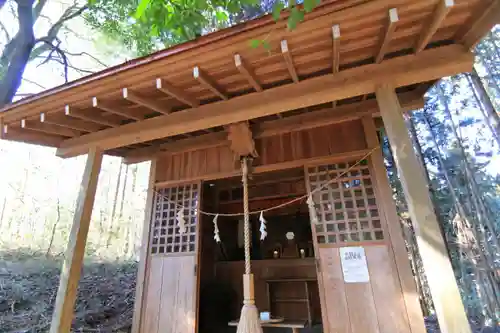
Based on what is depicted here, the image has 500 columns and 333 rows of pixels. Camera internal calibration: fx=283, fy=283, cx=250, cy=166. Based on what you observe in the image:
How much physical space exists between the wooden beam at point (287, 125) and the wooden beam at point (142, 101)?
1.10 m

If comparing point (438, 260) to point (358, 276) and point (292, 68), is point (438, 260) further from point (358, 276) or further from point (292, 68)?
point (292, 68)

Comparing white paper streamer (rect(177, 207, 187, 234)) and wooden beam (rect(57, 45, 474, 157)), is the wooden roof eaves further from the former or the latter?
white paper streamer (rect(177, 207, 187, 234))

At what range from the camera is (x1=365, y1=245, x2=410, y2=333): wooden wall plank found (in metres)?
2.75

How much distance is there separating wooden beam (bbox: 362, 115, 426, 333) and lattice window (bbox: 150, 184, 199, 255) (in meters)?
2.33

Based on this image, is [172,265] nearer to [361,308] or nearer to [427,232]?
[361,308]

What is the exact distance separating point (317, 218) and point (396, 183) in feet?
9.89

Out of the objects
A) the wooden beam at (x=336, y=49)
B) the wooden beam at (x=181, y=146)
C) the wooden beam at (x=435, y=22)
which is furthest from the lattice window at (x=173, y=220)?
Answer: the wooden beam at (x=435, y=22)

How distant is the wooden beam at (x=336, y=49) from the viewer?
1964mm

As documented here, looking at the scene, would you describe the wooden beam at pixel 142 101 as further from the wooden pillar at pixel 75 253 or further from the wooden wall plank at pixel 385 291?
the wooden wall plank at pixel 385 291

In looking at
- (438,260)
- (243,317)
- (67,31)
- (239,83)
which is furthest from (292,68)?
(67,31)

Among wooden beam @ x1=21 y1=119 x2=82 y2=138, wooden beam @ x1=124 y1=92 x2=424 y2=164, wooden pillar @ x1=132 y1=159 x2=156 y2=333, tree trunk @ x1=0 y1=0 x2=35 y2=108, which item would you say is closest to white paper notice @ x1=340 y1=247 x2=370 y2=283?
wooden beam @ x1=124 y1=92 x2=424 y2=164

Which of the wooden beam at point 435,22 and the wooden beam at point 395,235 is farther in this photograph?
the wooden beam at point 395,235

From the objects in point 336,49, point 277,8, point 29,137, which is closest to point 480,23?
point 336,49

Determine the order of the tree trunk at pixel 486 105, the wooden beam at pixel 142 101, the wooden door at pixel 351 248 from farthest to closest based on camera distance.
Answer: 1. the tree trunk at pixel 486 105
2. the wooden door at pixel 351 248
3. the wooden beam at pixel 142 101
